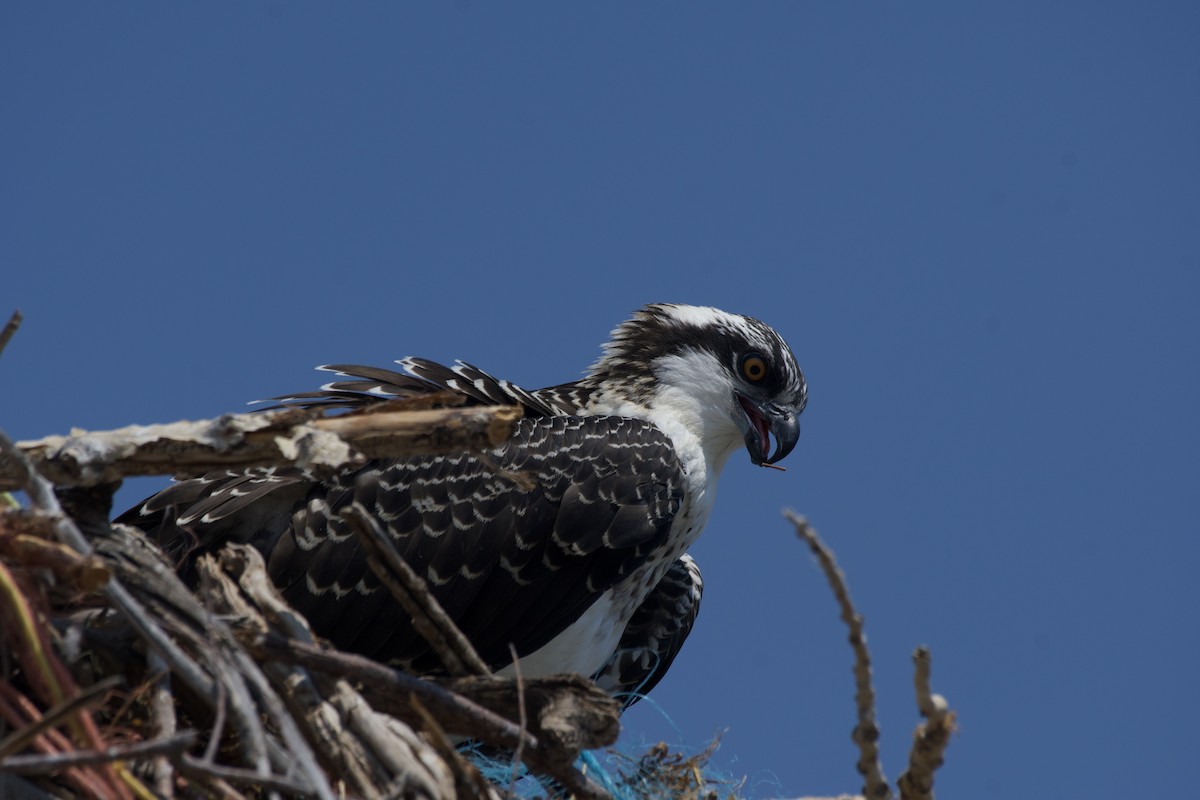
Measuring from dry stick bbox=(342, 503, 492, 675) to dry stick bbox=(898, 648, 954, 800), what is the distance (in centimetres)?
114

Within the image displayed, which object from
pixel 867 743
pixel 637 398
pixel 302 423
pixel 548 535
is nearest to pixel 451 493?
pixel 548 535

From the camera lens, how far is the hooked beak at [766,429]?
6.77 meters

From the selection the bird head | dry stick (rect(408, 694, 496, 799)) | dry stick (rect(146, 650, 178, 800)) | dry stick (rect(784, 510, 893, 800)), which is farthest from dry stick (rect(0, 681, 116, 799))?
the bird head

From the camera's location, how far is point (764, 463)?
682 cm

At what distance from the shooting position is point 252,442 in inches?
141

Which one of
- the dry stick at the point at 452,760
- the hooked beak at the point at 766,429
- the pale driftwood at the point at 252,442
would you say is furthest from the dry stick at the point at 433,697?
the hooked beak at the point at 766,429

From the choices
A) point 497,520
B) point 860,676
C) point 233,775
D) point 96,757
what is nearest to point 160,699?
point 233,775

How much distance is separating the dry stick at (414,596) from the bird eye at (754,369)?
323cm

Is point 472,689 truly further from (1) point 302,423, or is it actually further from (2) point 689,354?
(2) point 689,354

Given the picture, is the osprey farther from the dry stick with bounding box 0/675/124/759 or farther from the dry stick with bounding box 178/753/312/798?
the dry stick with bounding box 0/675/124/759

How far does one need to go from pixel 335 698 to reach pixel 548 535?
7.49 feet

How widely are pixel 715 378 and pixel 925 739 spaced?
3358mm

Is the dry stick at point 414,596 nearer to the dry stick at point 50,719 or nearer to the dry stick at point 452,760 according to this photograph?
the dry stick at point 452,760

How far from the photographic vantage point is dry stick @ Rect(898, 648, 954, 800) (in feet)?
10.8
